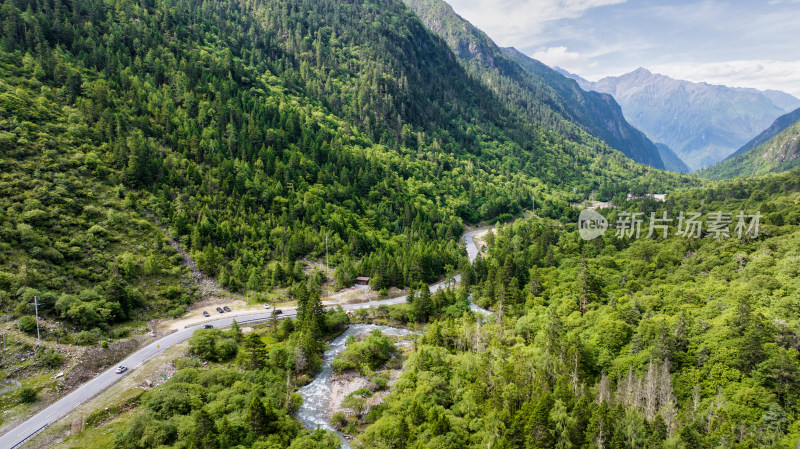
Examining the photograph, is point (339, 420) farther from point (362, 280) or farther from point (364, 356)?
point (362, 280)

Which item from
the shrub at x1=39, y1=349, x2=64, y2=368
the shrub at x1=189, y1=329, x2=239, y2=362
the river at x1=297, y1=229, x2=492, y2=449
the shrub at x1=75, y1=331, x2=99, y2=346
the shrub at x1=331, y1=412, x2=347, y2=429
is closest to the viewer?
the shrub at x1=331, y1=412, x2=347, y2=429

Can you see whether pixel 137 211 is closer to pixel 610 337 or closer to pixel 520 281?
pixel 520 281

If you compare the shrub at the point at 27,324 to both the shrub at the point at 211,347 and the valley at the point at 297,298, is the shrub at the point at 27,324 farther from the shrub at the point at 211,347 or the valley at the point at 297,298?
the shrub at the point at 211,347

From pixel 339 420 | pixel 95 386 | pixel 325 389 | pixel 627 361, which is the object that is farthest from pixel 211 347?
pixel 627 361

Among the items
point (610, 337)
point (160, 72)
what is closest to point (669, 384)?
point (610, 337)

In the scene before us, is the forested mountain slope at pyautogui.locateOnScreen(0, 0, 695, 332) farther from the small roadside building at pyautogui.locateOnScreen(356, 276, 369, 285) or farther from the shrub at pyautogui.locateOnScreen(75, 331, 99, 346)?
the shrub at pyautogui.locateOnScreen(75, 331, 99, 346)

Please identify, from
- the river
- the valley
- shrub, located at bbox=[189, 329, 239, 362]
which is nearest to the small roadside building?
the valley

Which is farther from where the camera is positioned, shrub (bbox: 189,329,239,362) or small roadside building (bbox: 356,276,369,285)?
small roadside building (bbox: 356,276,369,285)
